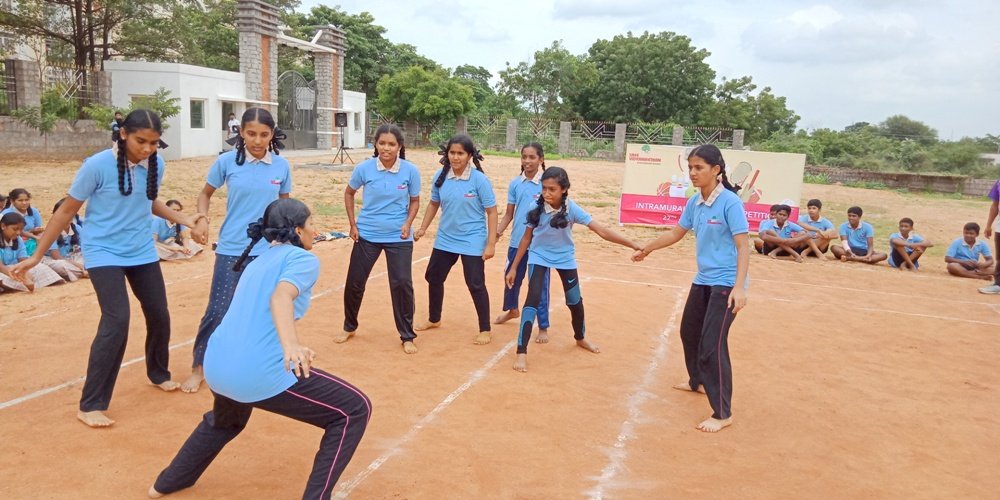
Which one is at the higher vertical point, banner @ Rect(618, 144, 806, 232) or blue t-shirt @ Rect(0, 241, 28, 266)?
banner @ Rect(618, 144, 806, 232)

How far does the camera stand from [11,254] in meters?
8.39

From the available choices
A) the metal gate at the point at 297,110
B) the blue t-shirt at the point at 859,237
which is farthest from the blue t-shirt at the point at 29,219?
the metal gate at the point at 297,110

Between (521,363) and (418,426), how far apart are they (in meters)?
1.44

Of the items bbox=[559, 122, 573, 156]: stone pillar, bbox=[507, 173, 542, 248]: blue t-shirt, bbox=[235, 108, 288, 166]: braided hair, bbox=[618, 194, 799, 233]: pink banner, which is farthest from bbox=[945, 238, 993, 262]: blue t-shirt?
bbox=[559, 122, 573, 156]: stone pillar

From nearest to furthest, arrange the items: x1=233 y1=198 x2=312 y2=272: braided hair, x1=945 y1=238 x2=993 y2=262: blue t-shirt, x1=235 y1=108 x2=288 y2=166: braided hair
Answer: x1=233 y1=198 x2=312 y2=272: braided hair < x1=235 y1=108 x2=288 y2=166: braided hair < x1=945 y1=238 x2=993 y2=262: blue t-shirt

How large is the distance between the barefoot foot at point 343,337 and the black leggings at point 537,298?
5.03ft

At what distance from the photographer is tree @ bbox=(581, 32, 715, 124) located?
4609 centimetres

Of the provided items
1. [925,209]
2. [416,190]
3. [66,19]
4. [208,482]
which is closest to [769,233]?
[416,190]

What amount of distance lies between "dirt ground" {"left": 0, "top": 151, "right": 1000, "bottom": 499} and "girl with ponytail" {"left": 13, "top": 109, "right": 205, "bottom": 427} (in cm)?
34

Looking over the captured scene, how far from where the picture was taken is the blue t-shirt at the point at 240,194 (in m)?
4.96

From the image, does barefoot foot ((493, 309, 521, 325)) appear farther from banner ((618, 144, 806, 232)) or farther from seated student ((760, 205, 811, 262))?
banner ((618, 144, 806, 232))

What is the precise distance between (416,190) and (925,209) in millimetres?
20800

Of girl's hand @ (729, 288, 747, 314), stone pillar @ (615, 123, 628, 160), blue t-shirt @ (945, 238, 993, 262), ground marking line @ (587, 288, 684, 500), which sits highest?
stone pillar @ (615, 123, 628, 160)

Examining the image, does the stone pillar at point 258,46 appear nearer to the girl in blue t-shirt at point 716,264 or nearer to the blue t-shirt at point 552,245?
the blue t-shirt at point 552,245
